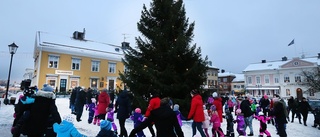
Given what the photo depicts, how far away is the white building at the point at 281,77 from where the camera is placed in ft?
169

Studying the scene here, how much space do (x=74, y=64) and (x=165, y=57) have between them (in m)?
27.8

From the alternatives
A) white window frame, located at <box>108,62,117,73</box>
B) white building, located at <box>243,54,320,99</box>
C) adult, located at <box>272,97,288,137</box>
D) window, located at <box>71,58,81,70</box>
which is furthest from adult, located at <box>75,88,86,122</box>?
white building, located at <box>243,54,320,99</box>

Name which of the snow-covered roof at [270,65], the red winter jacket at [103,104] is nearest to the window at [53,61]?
the red winter jacket at [103,104]

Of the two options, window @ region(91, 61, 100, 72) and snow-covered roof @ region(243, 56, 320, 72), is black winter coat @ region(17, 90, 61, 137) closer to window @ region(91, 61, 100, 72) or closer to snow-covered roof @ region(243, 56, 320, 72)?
window @ region(91, 61, 100, 72)

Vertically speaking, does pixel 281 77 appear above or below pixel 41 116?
above

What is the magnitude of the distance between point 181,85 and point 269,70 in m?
54.6

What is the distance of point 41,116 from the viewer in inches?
190

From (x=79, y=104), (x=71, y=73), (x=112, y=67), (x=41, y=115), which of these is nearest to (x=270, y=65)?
(x=112, y=67)

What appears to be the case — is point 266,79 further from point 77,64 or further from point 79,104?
point 79,104

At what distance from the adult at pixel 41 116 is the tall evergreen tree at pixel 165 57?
23.0ft

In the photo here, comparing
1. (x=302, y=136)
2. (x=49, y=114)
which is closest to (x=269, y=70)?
(x=302, y=136)

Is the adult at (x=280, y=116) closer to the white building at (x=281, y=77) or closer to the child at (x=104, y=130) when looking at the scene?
the child at (x=104, y=130)

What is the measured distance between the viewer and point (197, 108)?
751 centimetres

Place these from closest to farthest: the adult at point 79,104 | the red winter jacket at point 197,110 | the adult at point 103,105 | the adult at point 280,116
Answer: the red winter jacket at point 197,110 < the adult at point 280,116 < the adult at point 103,105 < the adult at point 79,104
